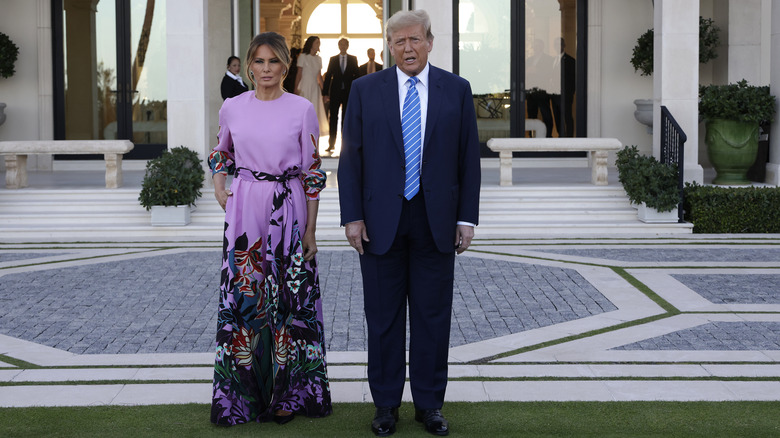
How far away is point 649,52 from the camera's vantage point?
1656cm

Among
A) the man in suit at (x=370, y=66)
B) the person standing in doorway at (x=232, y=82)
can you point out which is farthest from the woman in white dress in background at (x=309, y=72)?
the person standing in doorway at (x=232, y=82)

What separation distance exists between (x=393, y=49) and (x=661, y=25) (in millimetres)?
9395

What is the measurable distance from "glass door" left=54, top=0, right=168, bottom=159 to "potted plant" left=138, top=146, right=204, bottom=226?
511 centimetres

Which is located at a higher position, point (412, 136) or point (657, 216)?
point (412, 136)

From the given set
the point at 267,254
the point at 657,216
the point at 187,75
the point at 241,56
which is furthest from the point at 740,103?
the point at 267,254

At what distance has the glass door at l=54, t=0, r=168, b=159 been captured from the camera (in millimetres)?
17422

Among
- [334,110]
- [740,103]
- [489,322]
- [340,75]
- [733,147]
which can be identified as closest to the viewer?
[489,322]

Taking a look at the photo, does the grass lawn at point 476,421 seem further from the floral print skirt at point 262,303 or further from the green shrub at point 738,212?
the green shrub at point 738,212

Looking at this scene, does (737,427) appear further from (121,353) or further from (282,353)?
(121,353)

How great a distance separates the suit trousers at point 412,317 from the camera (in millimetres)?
4891

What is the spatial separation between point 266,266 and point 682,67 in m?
9.58

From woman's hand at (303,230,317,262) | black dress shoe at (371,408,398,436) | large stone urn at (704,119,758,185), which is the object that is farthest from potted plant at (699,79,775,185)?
black dress shoe at (371,408,398,436)

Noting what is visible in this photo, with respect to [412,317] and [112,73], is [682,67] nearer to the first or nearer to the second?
[112,73]

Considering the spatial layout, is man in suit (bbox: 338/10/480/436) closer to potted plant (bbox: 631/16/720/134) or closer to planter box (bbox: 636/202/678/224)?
planter box (bbox: 636/202/678/224)
